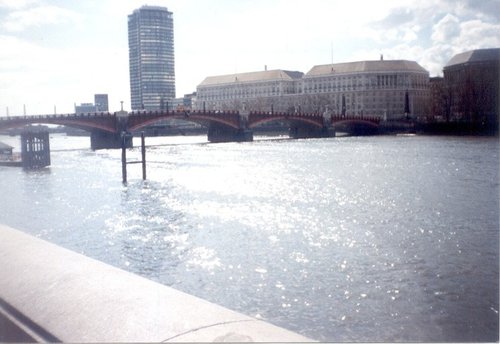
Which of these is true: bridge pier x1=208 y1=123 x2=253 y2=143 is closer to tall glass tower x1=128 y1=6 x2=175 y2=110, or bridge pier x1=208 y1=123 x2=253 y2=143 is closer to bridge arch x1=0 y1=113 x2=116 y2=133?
tall glass tower x1=128 y1=6 x2=175 y2=110

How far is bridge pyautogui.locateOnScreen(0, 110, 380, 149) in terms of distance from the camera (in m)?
52.3

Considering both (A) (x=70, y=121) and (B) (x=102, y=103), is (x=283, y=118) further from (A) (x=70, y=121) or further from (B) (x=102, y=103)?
(B) (x=102, y=103)

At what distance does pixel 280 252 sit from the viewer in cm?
1130

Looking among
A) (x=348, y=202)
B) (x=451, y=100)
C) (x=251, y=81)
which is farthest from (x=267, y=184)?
(x=251, y=81)

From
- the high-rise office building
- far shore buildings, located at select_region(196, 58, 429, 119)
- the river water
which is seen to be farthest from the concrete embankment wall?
far shore buildings, located at select_region(196, 58, 429, 119)

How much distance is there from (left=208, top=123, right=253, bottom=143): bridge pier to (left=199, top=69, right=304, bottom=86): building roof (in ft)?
204

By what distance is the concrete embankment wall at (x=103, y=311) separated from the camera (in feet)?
9.20

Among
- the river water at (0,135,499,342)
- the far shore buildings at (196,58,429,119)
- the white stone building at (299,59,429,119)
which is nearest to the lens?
the river water at (0,135,499,342)

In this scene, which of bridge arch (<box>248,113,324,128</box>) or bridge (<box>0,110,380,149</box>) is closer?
bridge (<box>0,110,380,149</box>)

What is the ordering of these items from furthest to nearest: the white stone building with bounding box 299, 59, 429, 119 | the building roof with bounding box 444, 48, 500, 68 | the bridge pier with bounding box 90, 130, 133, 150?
the white stone building with bounding box 299, 59, 429, 119 → the building roof with bounding box 444, 48, 500, 68 → the bridge pier with bounding box 90, 130, 133, 150

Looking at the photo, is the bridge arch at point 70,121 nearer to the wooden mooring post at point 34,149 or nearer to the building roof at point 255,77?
the wooden mooring post at point 34,149

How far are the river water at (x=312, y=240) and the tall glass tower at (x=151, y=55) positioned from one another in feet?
156

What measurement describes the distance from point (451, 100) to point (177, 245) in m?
69.3

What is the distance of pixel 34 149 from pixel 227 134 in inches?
1508
